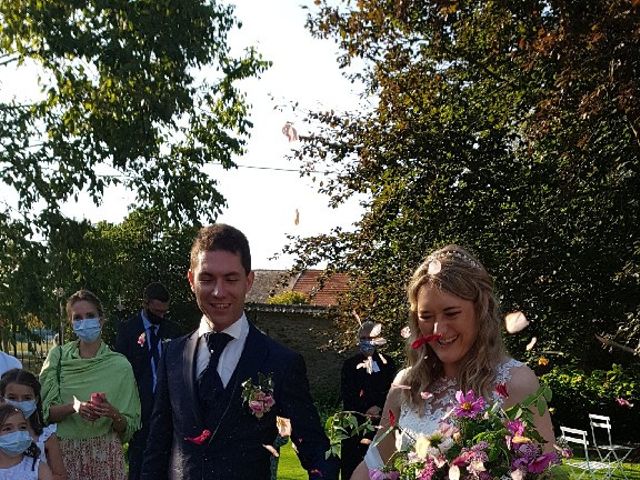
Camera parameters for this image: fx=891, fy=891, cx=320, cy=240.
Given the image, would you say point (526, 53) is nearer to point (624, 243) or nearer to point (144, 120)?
point (624, 243)

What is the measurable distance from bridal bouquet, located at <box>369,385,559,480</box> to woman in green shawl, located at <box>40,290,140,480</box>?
12.7ft

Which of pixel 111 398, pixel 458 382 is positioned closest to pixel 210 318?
pixel 458 382

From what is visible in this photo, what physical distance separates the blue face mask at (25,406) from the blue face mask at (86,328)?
0.89 meters

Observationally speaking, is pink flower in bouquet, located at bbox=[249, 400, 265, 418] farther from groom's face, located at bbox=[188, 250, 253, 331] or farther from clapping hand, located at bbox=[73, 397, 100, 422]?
clapping hand, located at bbox=[73, 397, 100, 422]

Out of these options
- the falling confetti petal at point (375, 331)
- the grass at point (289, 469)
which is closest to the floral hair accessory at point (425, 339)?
the falling confetti petal at point (375, 331)

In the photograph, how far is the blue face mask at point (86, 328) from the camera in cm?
636

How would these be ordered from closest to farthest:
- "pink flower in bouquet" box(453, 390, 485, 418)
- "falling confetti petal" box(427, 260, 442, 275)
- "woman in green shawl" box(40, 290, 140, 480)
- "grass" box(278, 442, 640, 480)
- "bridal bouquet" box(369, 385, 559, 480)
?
"bridal bouquet" box(369, 385, 559, 480) < "pink flower in bouquet" box(453, 390, 485, 418) < "falling confetti petal" box(427, 260, 442, 275) < "woman in green shawl" box(40, 290, 140, 480) < "grass" box(278, 442, 640, 480)

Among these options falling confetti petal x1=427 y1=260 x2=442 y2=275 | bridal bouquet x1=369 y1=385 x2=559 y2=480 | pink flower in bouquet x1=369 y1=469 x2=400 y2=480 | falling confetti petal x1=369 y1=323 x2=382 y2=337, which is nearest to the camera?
bridal bouquet x1=369 y1=385 x2=559 y2=480

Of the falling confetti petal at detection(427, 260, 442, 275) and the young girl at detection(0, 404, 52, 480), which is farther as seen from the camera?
the young girl at detection(0, 404, 52, 480)

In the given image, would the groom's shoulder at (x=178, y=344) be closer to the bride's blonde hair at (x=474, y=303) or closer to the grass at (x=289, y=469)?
the bride's blonde hair at (x=474, y=303)

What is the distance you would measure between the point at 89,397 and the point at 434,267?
3937mm

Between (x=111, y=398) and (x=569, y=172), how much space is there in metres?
6.83

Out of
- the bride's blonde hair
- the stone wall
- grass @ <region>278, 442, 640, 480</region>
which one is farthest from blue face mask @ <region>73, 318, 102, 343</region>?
the stone wall

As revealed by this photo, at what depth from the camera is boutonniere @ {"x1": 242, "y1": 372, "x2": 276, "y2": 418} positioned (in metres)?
3.20
